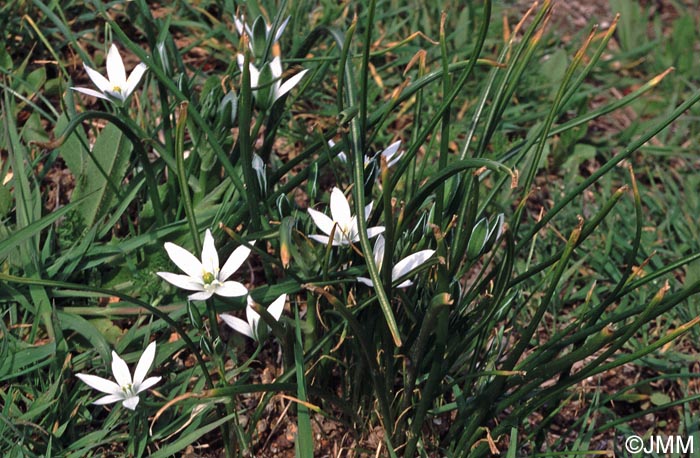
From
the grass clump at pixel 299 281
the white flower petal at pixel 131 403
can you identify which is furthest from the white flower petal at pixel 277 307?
the white flower petal at pixel 131 403

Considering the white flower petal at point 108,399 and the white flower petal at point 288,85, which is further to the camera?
the white flower petal at point 288,85

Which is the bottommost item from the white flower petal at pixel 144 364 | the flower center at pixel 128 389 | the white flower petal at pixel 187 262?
the flower center at pixel 128 389

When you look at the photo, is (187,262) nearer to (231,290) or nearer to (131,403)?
(231,290)

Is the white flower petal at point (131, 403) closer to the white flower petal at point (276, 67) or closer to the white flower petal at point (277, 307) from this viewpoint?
the white flower petal at point (277, 307)

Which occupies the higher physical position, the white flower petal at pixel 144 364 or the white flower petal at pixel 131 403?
the white flower petal at pixel 144 364

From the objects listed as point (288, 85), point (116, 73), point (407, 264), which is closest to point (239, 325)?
point (407, 264)

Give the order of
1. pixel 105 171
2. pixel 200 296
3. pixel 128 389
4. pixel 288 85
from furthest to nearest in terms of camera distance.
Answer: pixel 105 171, pixel 288 85, pixel 128 389, pixel 200 296
